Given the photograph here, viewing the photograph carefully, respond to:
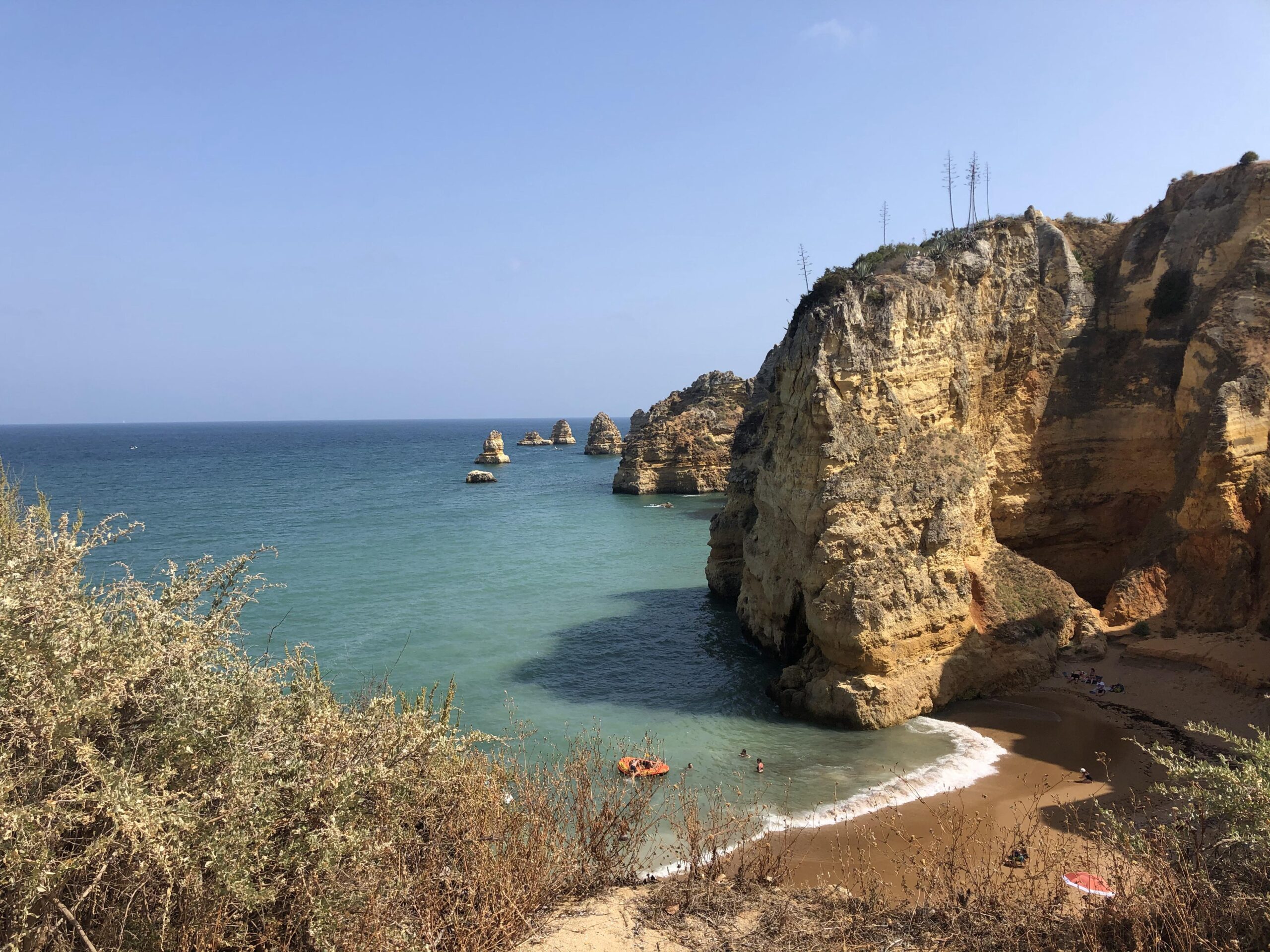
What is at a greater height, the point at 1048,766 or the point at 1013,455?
the point at 1013,455

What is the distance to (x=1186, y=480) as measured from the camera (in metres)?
20.8

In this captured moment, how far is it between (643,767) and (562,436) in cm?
14349

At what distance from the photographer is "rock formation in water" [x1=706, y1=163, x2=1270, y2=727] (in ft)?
62.1

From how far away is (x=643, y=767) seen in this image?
48.2 feet

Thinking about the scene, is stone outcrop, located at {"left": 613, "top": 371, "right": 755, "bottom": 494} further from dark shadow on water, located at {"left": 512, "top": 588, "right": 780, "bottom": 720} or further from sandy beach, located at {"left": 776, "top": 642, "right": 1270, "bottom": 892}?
sandy beach, located at {"left": 776, "top": 642, "right": 1270, "bottom": 892}

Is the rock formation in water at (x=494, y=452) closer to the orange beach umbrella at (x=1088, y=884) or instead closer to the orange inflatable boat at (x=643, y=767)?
the orange inflatable boat at (x=643, y=767)

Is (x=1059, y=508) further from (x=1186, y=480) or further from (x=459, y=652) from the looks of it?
(x=459, y=652)

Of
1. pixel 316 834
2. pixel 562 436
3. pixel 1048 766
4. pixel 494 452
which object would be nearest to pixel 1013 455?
pixel 1048 766

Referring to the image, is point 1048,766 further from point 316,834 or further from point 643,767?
point 316,834

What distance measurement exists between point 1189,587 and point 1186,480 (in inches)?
117

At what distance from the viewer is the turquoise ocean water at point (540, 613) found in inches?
666

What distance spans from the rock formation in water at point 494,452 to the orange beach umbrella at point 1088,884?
99.7 m

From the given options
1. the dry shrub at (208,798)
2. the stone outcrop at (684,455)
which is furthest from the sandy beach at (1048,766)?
the stone outcrop at (684,455)

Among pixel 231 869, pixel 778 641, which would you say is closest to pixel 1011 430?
pixel 778 641
